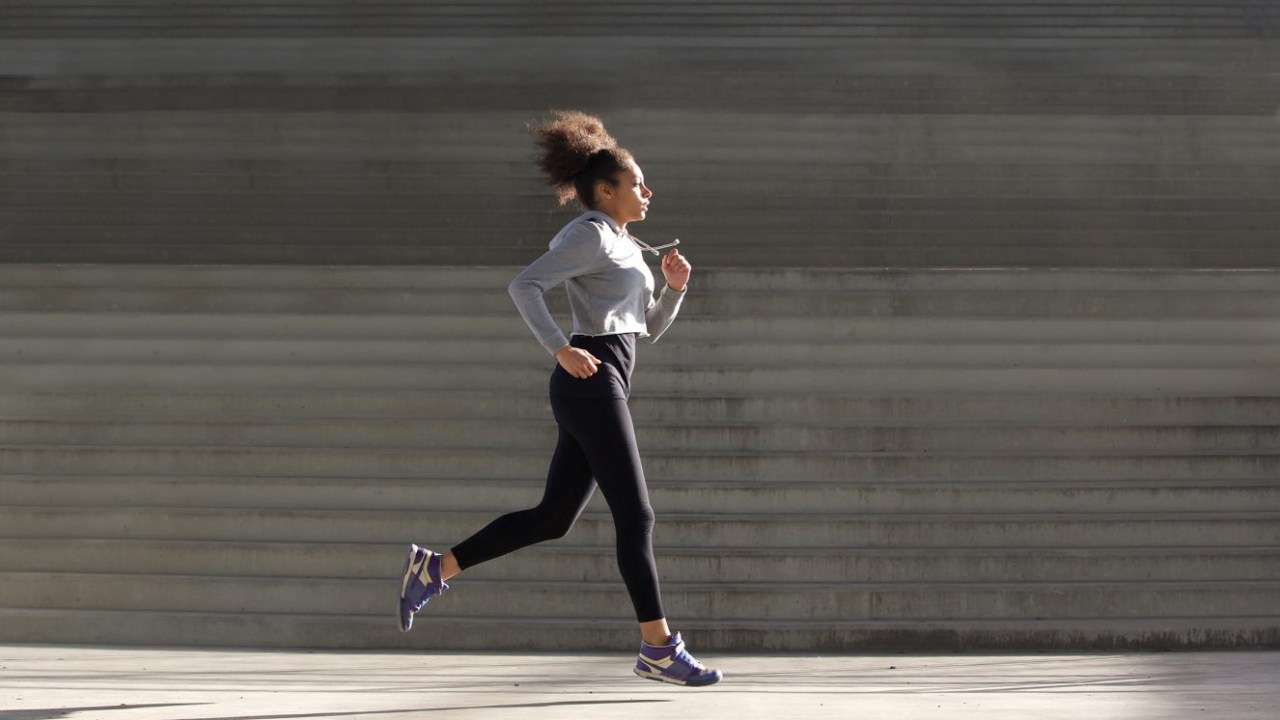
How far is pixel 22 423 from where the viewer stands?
5812 millimetres

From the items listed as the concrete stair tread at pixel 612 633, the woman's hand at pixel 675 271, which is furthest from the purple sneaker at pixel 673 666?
the concrete stair tread at pixel 612 633

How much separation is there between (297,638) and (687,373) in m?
2.08

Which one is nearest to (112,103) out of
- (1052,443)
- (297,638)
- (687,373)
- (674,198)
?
(674,198)

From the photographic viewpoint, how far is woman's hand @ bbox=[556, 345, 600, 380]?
3430 mm

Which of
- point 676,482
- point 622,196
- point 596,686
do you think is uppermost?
point 622,196

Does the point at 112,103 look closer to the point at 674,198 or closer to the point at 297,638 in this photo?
the point at 674,198

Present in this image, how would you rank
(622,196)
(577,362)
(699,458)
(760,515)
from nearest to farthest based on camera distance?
(577,362), (622,196), (760,515), (699,458)

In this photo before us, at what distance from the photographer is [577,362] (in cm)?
343

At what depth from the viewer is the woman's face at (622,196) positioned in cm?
368

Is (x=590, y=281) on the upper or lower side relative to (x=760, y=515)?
upper

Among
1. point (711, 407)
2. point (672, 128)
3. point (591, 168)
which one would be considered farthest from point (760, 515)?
point (672, 128)

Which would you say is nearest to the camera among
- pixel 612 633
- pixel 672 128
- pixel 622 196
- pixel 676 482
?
pixel 622 196

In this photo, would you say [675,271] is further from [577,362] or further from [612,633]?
[612,633]

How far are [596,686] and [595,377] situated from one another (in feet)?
3.06
